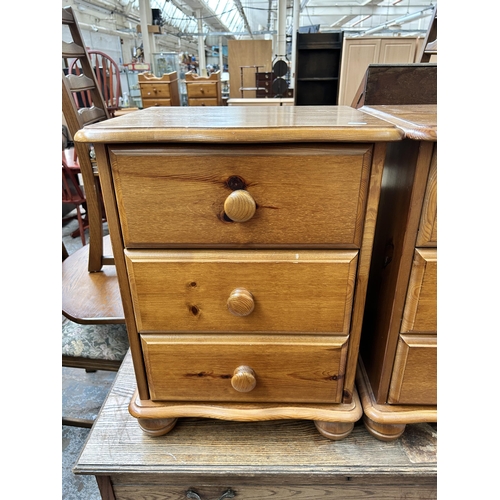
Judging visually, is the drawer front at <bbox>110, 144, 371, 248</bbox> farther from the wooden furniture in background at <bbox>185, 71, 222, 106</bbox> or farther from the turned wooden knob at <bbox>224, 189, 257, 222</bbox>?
the wooden furniture in background at <bbox>185, 71, 222, 106</bbox>

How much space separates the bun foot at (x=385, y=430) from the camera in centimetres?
65

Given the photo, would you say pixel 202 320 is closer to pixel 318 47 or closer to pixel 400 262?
pixel 400 262

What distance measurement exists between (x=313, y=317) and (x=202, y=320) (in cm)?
19

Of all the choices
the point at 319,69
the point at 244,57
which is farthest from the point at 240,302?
the point at 244,57

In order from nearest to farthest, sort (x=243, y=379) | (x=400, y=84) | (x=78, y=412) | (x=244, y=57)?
(x=243, y=379) < (x=400, y=84) < (x=78, y=412) < (x=244, y=57)

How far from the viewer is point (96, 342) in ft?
3.25

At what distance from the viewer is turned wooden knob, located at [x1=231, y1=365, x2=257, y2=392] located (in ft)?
1.97

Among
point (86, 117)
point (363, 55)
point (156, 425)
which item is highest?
point (363, 55)

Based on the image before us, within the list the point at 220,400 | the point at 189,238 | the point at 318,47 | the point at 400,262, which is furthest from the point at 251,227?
the point at 318,47

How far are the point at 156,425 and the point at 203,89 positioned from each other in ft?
13.3

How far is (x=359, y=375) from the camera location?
72cm

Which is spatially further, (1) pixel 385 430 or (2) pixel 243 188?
(1) pixel 385 430

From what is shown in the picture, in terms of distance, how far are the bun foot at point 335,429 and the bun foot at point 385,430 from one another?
0.04 m

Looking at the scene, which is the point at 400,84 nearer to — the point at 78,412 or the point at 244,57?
A: the point at 78,412
